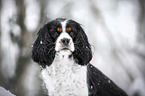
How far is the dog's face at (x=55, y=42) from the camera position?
1.87 meters

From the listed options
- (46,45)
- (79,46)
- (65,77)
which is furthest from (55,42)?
(65,77)

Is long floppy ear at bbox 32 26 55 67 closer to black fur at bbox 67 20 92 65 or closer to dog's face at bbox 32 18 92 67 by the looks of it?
dog's face at bbox 32 18 92 67

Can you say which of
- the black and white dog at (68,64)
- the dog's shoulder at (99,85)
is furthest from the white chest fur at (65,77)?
the dog's shoulder at (99,85)

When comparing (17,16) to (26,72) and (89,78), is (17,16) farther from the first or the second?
(89,78)

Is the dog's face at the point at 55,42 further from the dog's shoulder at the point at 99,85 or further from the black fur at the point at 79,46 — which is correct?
the dog's shoulder at the point at 99,85

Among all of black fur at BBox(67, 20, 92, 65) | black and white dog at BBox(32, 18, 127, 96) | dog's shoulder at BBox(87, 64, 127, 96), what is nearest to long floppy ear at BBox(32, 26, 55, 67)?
black and white dog at BBox(32, 18, 127, 96)

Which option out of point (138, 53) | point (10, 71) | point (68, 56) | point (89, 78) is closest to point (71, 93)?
point (89, 78)

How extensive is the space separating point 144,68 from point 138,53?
548mm

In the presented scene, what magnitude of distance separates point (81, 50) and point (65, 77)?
369 mm

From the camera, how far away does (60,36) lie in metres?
1.75

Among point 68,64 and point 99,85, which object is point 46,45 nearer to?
point 68,64

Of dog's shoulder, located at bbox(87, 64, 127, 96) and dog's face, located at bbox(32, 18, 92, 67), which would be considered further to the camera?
dog's shoulder, located at bbox(87, 64, 127, 96)

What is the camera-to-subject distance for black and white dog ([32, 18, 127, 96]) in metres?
1.86

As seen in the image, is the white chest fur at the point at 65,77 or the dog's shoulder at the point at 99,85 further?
the dog's shoulder at the point at 99,85
